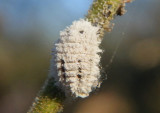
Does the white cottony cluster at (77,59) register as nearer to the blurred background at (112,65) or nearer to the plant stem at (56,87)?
the plant stem at (56,87)

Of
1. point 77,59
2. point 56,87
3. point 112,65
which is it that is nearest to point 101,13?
point 77,59

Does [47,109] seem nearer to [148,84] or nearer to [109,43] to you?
[148,84]

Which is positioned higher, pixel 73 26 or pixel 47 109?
pixel 73 26

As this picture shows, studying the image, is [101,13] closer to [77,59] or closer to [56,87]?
[77,59]

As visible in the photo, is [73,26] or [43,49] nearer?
[73,26]

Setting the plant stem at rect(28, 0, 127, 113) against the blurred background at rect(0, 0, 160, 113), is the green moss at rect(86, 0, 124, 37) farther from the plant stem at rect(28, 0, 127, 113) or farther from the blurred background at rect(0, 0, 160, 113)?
the blurred background at rect(0, 0, 160, 113)

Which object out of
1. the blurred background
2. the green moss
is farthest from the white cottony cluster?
the blurred background

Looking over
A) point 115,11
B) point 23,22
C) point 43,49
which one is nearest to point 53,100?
point 115,11
